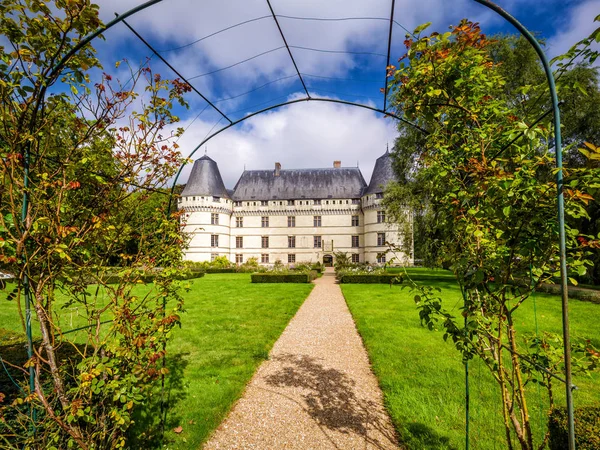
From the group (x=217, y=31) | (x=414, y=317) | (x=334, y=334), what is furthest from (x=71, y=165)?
(x=414, y=317)

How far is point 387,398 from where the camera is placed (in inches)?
167

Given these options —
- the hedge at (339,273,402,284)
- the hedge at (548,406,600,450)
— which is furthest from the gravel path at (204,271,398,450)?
the hedge at (339,273,402,284)

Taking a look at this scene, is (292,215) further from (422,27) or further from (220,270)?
(422,27)

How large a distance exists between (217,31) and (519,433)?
446 cm

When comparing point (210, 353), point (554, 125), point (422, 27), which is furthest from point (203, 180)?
point (554, 125)

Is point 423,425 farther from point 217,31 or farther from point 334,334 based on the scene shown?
point 217,31

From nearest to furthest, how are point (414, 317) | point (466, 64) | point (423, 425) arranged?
point (466, 64)
point (423, 425)
point (414, 317)

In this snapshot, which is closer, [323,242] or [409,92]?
[409,92]

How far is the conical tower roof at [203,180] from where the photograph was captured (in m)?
31.0

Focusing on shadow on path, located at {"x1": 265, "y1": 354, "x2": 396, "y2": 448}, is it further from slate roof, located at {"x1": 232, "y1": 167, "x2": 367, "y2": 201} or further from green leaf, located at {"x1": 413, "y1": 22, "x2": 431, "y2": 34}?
slate roof, located at {"x1": 232, "y1": 167, "x2": 367, "y2": 201}

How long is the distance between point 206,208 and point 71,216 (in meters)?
29.8

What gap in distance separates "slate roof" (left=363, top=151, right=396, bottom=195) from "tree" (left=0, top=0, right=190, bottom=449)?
27892mm

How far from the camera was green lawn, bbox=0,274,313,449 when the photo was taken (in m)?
3.75

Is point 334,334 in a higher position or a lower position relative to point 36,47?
lower
